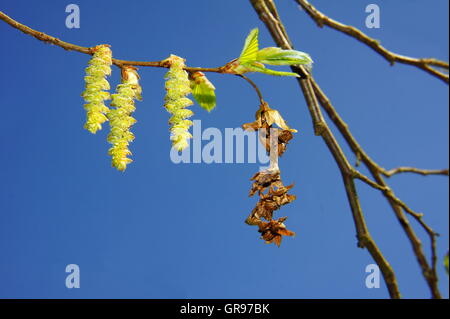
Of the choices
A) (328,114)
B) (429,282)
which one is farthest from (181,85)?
(429,282)

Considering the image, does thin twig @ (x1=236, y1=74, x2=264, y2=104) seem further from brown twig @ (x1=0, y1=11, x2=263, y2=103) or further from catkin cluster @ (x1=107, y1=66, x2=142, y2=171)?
catkin cluster @ (x1=107, y1=66, x2=142, y2=171)

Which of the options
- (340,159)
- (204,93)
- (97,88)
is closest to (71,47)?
(97,88)

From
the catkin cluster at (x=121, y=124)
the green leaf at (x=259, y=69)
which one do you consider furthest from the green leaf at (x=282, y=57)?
the catkin cluster at (x=121, y=124)

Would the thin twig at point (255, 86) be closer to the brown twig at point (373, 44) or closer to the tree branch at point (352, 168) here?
the tree branch at point (352, 168)

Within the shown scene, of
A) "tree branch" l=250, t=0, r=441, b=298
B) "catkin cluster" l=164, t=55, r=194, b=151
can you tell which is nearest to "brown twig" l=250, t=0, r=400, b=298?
"tree branch" l=250, t=0, r=441, b=298

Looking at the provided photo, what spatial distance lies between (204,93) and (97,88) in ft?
0.43

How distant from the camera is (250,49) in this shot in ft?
1.46

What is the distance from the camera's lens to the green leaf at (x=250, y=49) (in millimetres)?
439

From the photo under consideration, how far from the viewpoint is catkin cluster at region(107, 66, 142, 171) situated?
0.40 m

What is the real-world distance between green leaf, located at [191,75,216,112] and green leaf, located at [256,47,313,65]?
81 mm

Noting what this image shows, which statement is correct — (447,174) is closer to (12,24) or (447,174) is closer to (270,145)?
(270,145)

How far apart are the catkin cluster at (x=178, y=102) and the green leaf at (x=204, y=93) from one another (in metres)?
0.06

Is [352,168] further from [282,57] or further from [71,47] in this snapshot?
[71,47]

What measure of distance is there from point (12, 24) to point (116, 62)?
94 millimetres
